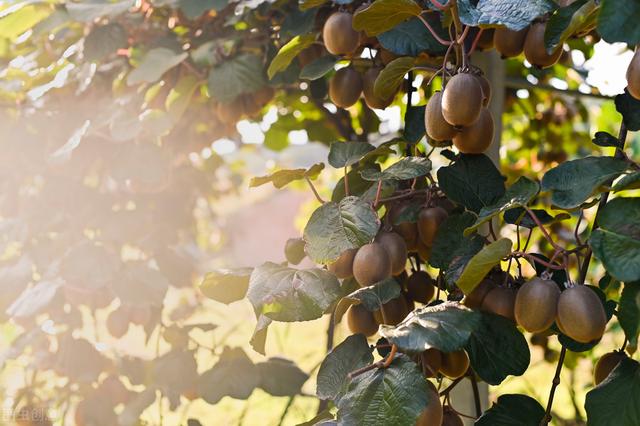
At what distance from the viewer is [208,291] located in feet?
2.66

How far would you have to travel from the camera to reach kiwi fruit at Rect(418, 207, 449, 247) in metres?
0.79

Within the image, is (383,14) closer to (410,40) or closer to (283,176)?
(410,40)

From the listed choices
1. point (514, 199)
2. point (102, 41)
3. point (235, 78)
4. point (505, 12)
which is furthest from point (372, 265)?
point (102, 41)

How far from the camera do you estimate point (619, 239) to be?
55cm

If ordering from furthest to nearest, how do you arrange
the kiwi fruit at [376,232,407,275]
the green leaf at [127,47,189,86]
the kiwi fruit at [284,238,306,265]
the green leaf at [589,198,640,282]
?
the green leaf at [127,47,189,86] < the kiwi fruit at [284,238,306,265] < the kiwi fruit at [376,232,407,275] < the green leaf at [589,198,640,282]

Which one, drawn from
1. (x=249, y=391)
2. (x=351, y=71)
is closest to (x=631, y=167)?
(x=351, y=71)

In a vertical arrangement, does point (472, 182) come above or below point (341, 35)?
below

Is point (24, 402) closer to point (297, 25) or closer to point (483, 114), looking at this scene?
point (297, 25)

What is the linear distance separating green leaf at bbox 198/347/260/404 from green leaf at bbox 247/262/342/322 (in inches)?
15.7

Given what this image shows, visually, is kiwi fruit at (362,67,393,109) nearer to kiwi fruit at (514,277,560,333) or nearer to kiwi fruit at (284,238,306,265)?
kiwi fruit at (284,238,306,265)

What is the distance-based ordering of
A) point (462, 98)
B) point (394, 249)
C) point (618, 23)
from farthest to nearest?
point (394, 249) < point (462, 98) < point (618, 23)

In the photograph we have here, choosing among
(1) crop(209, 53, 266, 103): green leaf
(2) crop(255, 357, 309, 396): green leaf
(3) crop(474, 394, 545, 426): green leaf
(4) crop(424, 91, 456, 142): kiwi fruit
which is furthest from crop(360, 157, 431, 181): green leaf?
(2) crop(255, 357, 309, 396): green leaf

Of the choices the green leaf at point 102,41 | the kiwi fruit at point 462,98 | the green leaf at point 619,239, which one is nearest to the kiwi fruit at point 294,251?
the kiwi fruit at point 462,98

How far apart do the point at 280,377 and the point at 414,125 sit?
51cm
